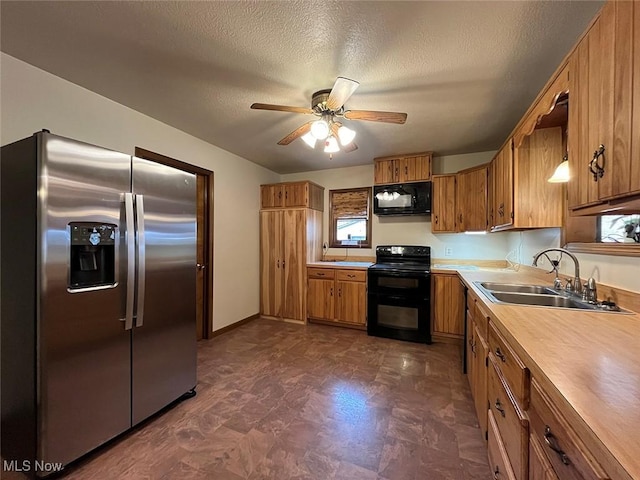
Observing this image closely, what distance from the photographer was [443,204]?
359 cm

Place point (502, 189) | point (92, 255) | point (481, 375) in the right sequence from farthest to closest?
point (502, 189)
point (481, 375)
point (92, 255)

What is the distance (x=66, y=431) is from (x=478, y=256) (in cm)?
432

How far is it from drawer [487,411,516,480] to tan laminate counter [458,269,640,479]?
0.54m

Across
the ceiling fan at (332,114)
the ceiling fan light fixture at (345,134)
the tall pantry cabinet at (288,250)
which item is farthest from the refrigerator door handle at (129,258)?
the tall pantry cabinet at (288,250)

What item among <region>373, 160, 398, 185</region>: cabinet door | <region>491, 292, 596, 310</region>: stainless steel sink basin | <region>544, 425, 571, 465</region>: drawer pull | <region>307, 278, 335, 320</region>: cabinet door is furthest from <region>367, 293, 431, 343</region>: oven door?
<region>544, 425, 571, 465</region>: drawer pull

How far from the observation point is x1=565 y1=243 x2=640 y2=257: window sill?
4.40 feet

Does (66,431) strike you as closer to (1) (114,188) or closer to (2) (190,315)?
(2) (190,315)

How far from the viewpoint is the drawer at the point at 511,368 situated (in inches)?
36.7

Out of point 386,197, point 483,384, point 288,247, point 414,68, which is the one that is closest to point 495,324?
point 483,384

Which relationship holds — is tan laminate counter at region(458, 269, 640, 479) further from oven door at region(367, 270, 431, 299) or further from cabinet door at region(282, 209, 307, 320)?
cabinet door at region(282, 209, 307, 320)

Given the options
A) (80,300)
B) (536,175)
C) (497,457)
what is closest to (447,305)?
(536,175)

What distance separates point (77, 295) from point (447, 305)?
11.3 feet

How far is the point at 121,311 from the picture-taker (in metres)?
1.67

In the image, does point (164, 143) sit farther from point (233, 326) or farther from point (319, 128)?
point (233, 326)
